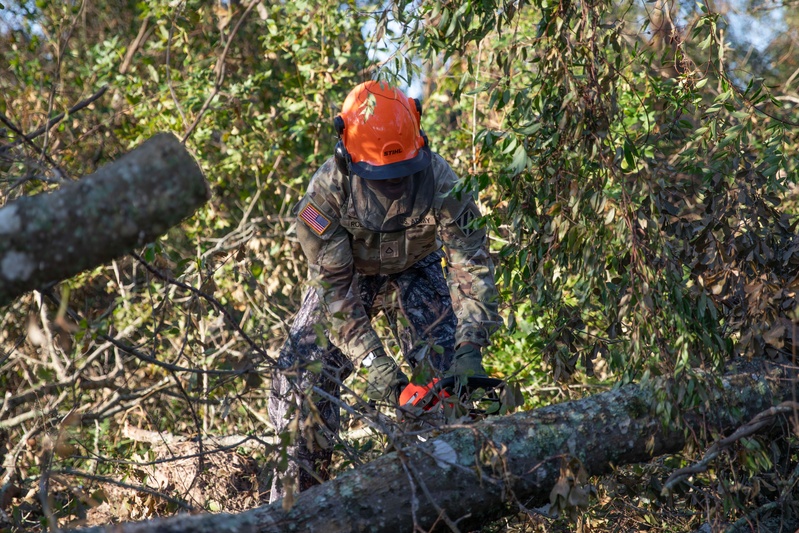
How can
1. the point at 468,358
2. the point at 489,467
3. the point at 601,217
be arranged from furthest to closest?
the point at 468,358 < the point at 601,217 < the point at 489,467

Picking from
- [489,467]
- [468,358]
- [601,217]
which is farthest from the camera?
[468,358]

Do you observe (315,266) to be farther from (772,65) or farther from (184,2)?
(772,65)

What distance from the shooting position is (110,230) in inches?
72.2

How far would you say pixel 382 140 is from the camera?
3.30 meters

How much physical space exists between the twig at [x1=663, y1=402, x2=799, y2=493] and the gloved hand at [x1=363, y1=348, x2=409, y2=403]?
1.08 metres

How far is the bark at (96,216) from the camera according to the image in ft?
5.83

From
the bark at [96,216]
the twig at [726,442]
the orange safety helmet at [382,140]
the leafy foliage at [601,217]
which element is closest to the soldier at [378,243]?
the orange safety helmet at [382,140]

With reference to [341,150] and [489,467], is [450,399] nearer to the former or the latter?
[489,467]

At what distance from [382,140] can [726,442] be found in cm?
181

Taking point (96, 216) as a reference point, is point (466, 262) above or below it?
below

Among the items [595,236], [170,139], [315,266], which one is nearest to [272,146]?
[315,266]

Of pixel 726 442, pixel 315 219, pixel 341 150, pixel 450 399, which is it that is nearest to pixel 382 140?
pixel 341 150

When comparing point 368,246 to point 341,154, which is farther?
point 368,246

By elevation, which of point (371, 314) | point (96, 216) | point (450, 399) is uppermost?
point (96, 216)
